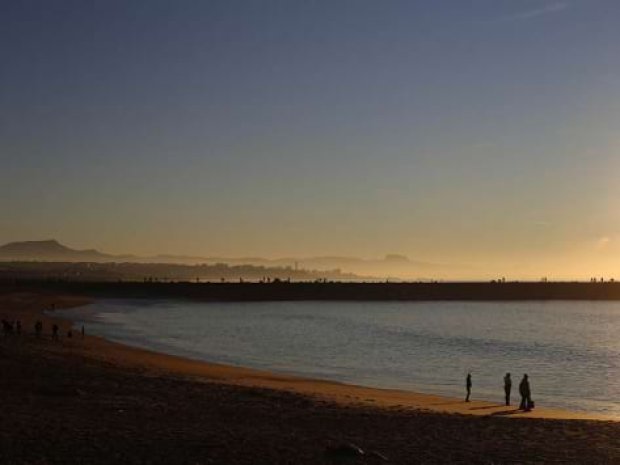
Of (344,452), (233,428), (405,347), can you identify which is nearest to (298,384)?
(233,428)

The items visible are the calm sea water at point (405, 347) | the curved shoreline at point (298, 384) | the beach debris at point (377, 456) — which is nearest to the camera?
the beach debris at point (377, 456)

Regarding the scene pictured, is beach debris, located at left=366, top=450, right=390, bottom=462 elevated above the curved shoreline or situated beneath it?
elevated above

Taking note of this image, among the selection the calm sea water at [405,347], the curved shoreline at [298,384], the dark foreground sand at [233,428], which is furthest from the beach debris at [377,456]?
the calm sea water at [405,347]

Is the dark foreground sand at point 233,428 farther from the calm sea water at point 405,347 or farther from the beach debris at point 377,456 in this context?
the calm sea water at point 405,347

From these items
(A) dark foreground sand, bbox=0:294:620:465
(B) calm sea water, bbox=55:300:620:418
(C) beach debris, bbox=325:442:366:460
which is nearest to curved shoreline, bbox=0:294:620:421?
(A) dark foreground sand, bbox=0:294:620:465

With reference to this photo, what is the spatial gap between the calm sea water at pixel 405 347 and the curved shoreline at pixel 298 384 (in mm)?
2439

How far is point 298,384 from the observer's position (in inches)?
1229

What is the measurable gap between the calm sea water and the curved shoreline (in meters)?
2.44

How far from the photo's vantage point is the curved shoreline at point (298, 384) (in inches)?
982

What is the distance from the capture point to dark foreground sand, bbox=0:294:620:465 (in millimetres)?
13541

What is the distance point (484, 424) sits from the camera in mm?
19016

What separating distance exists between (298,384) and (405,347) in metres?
24.2

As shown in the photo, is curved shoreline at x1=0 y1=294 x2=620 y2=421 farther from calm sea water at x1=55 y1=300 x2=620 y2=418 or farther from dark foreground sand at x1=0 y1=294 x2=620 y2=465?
calm sea water at x1=55 y1=300 x2=620 y2=418

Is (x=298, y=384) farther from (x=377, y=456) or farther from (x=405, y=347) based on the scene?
(x=405, y=347)
